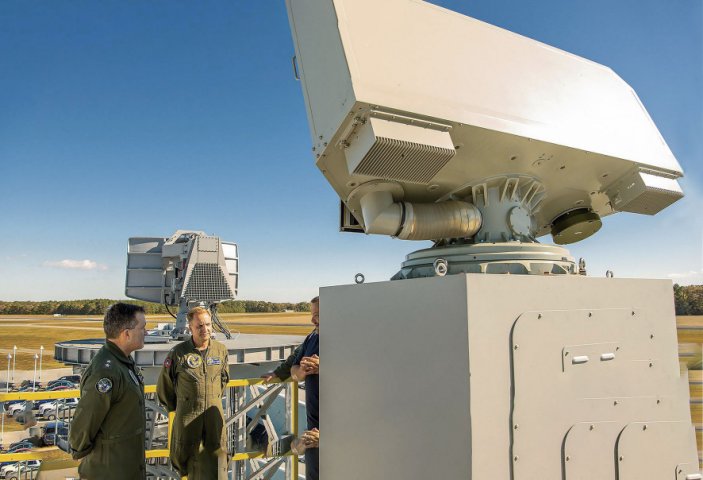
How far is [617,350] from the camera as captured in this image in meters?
2.28

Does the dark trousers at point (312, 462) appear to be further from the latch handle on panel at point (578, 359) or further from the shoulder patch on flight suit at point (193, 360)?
the latch handle on panel at point (578, 359)

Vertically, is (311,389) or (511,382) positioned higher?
(511,382)

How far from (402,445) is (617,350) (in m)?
1.23

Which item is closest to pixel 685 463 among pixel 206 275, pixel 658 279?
pixel 658 279

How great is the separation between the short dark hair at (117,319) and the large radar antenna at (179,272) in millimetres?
9272

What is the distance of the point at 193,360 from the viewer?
368 centimetres

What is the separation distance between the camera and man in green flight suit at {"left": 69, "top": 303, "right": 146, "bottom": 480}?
2.51 metres

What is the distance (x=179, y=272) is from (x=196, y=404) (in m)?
9.06

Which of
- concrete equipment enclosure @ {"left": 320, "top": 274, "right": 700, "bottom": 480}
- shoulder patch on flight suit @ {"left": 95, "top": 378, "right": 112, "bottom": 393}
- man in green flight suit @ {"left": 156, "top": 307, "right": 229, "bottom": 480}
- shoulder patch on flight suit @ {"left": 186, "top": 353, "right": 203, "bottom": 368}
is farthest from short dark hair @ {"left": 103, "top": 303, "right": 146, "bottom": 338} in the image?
concrete equipment enclosure @ {"left": 320, "top": 274, "right": 700, "bottom": 480}

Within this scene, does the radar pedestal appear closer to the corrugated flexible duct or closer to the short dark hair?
→ the corrugated flexible duct

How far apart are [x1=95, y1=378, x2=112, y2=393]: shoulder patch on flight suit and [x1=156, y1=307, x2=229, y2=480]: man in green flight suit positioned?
102 cm

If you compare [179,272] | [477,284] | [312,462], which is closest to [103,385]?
[312,462]

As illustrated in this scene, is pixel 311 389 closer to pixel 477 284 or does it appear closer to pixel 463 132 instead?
pixel 477 284

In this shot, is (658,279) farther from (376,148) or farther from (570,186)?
(376,148)
